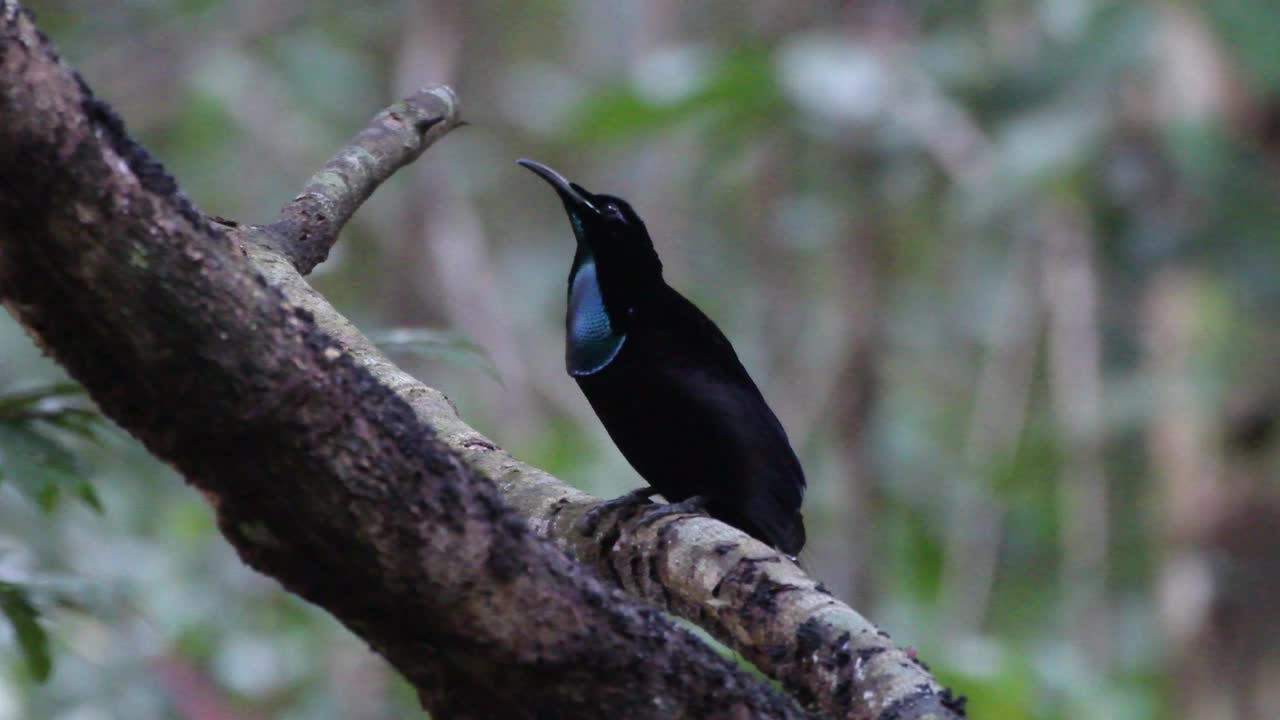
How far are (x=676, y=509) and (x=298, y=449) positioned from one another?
1354mm

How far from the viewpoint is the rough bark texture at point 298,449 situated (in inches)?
47.5

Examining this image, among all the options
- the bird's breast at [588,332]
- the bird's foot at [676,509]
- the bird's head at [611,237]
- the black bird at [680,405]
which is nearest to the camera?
the bird's foot at [676,509]

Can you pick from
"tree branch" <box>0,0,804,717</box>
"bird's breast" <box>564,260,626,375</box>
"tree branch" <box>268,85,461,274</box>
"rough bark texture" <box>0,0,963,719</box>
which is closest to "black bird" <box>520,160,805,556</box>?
"bird's breast" <box>564,260,626,375</box>

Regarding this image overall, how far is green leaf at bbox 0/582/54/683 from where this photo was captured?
7.50ft

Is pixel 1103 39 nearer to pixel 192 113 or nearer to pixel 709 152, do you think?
pixel 709 152

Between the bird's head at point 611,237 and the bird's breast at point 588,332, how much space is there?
0.03m

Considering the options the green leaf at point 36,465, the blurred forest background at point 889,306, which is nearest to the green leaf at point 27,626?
the green leaf at point 36,465

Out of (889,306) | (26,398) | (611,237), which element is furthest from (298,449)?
(889,306)

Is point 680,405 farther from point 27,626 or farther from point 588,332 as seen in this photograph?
point 27,626

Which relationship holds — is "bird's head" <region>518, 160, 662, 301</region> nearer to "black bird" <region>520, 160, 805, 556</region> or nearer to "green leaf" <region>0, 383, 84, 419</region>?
"black bird" <region>520, 160, 805, 556</region>

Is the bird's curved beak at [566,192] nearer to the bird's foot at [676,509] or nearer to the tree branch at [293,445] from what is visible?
the bird's foot at [676,509]

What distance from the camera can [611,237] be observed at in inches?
125

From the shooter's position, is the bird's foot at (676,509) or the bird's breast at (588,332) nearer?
the bird's foot at (676,509)

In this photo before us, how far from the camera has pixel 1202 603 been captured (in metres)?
5.01
